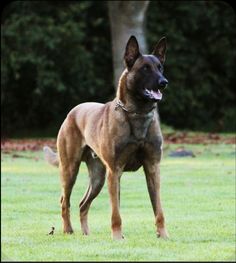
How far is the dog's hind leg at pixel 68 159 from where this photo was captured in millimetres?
9883

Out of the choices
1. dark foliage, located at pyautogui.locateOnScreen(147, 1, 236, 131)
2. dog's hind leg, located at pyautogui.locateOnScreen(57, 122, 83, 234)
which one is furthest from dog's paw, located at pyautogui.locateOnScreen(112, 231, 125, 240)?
dark foliage, located at pyautogui.locateOnScreen(147, 1, 236, 131)

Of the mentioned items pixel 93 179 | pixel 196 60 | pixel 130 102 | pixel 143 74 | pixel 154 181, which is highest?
pixel 143 74

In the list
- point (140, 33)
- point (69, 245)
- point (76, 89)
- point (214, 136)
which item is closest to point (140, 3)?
point (140, 33)

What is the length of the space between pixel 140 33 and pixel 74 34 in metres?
6.46

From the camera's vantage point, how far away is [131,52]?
28.4 ft

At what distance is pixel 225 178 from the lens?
16734 millimetres

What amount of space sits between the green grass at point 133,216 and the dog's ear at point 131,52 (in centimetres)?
182

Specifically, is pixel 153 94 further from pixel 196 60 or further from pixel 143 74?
pixel 196 60

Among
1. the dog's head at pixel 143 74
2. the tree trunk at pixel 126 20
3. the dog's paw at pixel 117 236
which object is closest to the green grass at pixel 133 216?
the dog's paw at pixel 117 236

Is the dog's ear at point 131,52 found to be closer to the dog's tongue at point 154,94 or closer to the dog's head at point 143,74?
the dog's head at point 143,74

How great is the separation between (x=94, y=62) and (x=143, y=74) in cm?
2933

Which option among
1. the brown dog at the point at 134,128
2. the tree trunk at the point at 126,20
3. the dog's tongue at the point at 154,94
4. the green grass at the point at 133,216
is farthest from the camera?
the tree trunk at the point at 126,20

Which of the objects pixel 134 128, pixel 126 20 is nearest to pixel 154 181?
pixel 134 128

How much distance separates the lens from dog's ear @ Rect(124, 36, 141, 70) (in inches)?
340
